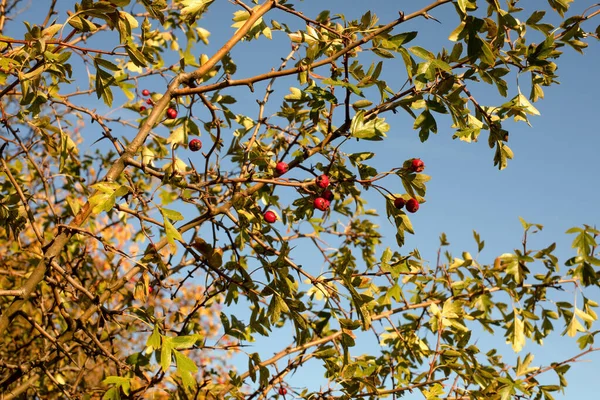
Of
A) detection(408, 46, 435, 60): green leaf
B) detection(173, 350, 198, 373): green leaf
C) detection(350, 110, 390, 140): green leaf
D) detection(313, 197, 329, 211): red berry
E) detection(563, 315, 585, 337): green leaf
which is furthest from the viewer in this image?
detection(563, 315, 585, 337): green leaf

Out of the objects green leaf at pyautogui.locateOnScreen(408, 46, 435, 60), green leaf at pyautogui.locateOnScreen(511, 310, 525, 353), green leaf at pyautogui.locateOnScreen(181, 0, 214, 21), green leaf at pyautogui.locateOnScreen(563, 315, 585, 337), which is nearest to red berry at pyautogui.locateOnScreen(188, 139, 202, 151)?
green leaf at pyautogui.locateOnScreen(181, 0, 214, 21)

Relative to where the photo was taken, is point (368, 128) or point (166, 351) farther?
point (368, 128)

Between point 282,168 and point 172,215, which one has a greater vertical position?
point 282,168

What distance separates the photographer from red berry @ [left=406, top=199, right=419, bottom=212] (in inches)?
87.3

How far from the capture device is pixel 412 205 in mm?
2232

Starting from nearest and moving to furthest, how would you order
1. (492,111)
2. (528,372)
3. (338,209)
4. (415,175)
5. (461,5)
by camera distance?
(461,5) → (415,175) → (492,111) → (528,372) → (338,209)

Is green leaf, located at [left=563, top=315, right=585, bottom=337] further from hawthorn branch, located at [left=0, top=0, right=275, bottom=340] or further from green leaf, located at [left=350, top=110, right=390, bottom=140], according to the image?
hawthorn branch, located at [left=0, top=0, right=275, bottom=340]

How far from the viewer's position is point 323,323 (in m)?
3.35

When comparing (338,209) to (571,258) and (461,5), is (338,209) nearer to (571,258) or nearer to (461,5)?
(571,258)

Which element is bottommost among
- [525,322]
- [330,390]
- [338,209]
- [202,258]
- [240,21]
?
[330,390]

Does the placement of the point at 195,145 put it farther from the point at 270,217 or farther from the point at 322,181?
the point at 322,181

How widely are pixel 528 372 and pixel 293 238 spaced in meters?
1.77

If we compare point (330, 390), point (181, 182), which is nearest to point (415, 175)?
point (181, 182)

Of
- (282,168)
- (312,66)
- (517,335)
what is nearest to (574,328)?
(517,335)
